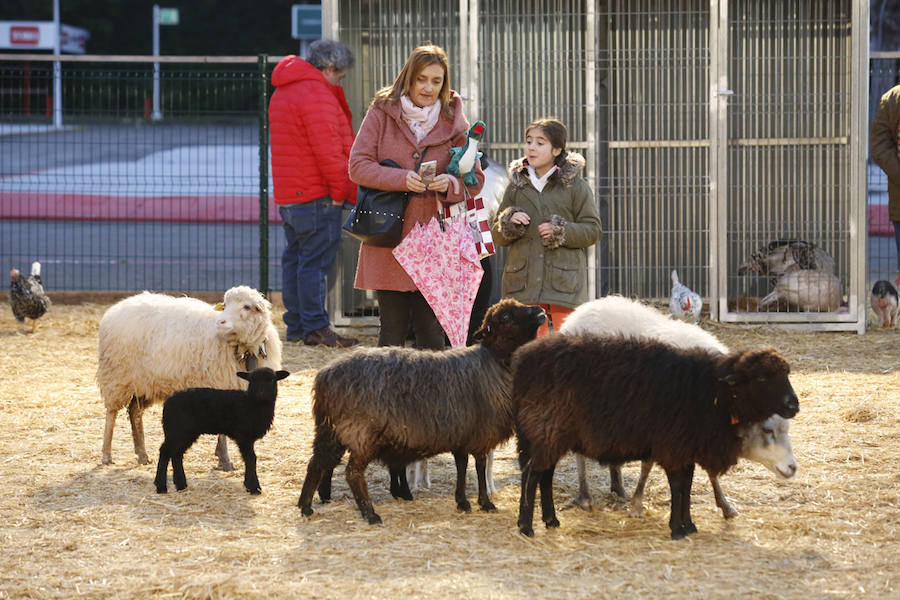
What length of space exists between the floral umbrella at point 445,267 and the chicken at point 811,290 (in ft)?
16.3

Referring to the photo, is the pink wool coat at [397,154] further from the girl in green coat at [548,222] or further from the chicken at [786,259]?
the chicken at [786,259]

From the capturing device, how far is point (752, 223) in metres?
10.5

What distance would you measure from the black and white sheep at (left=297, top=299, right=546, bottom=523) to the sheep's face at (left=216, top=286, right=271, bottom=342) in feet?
3.17

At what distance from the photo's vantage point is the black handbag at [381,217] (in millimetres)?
5793

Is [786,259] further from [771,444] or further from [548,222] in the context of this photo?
[771,444]

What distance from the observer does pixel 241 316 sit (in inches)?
230

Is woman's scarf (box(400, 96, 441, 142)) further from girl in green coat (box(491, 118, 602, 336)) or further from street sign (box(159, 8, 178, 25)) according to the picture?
street sign (box(159, 8, 178, 25))

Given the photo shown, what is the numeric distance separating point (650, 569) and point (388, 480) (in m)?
1.82

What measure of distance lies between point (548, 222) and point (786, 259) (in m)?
4.63

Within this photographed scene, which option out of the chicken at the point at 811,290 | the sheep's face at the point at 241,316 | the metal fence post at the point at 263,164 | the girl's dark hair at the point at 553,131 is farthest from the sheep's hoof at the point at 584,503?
the metal fence post at the point at 263,164

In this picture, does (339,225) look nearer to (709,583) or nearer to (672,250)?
(672,250)

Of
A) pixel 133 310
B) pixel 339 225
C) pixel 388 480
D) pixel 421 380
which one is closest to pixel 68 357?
pixel 339 225

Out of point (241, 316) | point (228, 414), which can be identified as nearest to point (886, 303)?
point (241, 316)

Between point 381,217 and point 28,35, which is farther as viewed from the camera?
point 28,35
